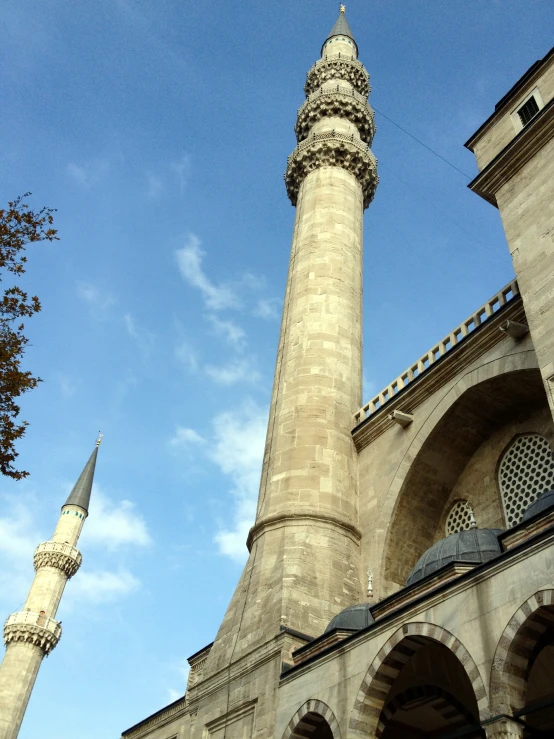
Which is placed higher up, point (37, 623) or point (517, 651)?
point (37, 623)

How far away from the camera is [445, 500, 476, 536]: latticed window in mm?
12758

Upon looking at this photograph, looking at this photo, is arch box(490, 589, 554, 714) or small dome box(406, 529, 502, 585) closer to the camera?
arch box(490, 589, 554, 714)

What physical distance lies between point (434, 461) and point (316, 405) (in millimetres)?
2840

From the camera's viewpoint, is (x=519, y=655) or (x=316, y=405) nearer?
(x=519, y=655)

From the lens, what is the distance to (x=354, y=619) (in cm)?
995

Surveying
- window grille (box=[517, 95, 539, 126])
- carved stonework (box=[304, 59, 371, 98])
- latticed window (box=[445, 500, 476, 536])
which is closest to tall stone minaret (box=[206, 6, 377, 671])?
carved stonework (box=[304, 59, 371, 98])

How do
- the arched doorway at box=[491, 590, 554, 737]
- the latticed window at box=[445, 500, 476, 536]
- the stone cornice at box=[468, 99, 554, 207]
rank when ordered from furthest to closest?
the latticed window at box=[445, 500, 476, 536] → the stone cornice at box=[468, 99, 554, 207] → the arched doorway at box=[491, 590, 554, 737]

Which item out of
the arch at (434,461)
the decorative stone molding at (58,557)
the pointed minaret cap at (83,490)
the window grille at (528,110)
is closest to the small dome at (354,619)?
the arch at (434,461)

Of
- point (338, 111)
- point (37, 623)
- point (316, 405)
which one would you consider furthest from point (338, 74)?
point (37, 623)

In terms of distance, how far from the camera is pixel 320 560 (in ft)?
40.9

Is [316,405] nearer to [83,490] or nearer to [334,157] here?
[334,157]

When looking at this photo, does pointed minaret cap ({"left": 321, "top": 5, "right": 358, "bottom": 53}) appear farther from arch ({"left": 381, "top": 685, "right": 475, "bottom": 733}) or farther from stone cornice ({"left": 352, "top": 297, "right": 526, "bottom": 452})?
arch ({"left": 381, "top": 685, "right": 475, "bottom": 733})

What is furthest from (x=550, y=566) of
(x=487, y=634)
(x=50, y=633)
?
(x=50, y=633)

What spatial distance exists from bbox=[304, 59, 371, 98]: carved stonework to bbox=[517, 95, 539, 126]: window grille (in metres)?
12.2
